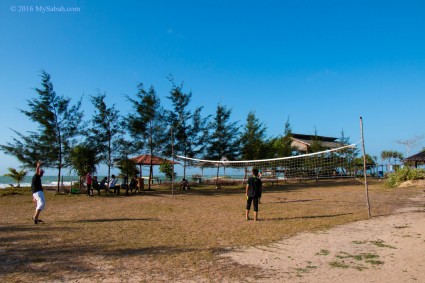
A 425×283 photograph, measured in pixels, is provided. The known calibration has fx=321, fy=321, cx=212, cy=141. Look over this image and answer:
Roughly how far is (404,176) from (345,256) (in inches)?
808

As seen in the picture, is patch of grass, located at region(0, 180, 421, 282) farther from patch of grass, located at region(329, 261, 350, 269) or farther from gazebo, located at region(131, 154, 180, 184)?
gazebo, located at region(131, 154, 180, 184)

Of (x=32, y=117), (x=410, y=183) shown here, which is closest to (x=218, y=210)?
(x=32, y=117)

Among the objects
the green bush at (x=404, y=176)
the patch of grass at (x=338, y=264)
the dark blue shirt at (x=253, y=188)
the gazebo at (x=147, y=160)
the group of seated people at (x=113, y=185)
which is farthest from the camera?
the gazebo at (x=147, y=160)

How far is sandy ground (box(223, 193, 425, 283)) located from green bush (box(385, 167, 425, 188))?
623 inches

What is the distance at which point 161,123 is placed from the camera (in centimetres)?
2517

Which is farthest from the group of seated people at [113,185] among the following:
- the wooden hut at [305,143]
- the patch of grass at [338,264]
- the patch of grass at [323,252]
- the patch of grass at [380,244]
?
the wooden hut at [305,143]

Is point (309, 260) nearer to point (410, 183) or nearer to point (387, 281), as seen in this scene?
point (387, 281)

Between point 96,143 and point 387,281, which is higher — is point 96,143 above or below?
above

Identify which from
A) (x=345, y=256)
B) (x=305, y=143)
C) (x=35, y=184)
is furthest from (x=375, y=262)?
(x=305, y=143)

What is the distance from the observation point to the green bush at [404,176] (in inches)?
882

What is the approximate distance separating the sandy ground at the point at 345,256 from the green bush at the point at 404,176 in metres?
15.8

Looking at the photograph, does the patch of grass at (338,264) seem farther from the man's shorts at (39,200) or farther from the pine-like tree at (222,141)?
the pine-like tree at (222,141)

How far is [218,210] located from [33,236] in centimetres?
683

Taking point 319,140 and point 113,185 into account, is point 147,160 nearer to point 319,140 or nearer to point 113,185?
point 113,185
